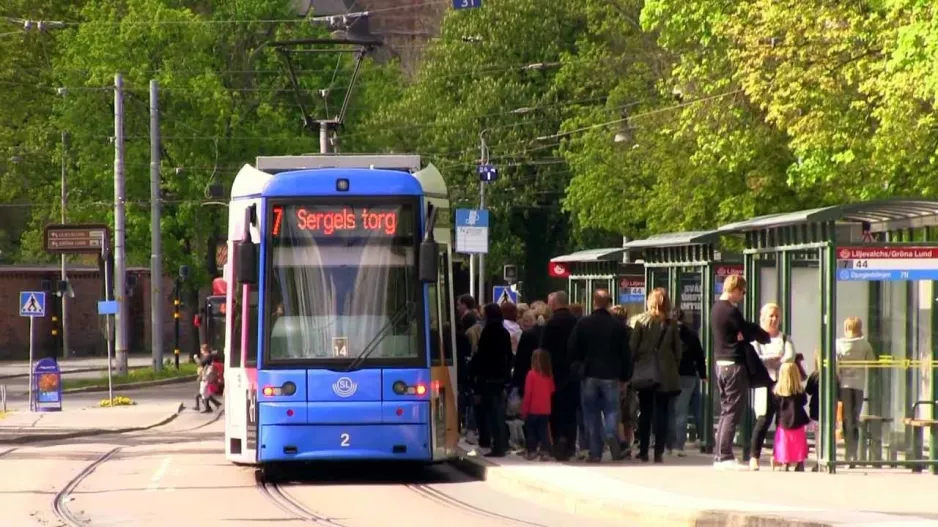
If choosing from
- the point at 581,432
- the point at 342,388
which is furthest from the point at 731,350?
the point at 342,388

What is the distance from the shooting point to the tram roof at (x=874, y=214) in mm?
17078

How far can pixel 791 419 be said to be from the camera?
18.0m

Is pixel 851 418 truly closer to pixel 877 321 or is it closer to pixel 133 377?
pixel 877 321

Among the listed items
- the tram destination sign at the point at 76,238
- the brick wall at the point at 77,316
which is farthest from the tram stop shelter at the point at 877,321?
the brick wall at the point at 77,316

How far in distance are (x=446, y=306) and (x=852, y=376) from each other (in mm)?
4123

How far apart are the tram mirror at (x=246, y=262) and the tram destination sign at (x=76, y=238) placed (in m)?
31.1

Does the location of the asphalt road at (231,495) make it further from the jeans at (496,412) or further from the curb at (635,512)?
the jeans at (496,412)

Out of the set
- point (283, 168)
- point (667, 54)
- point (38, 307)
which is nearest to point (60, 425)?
point (38, 307)

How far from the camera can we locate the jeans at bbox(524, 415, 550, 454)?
20.0 metres

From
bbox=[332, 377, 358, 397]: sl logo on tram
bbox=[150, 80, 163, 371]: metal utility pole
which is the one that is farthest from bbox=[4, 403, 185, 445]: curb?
bbox=[150, 80, 163, 371]: metal utility pole

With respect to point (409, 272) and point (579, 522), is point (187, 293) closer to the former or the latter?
point (409, 272)

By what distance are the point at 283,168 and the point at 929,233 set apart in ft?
21.9

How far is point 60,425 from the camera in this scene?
32031 millimetres

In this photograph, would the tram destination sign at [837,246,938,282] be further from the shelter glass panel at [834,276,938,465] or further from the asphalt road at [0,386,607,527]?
the asphalt road at [0,386,607,527]
